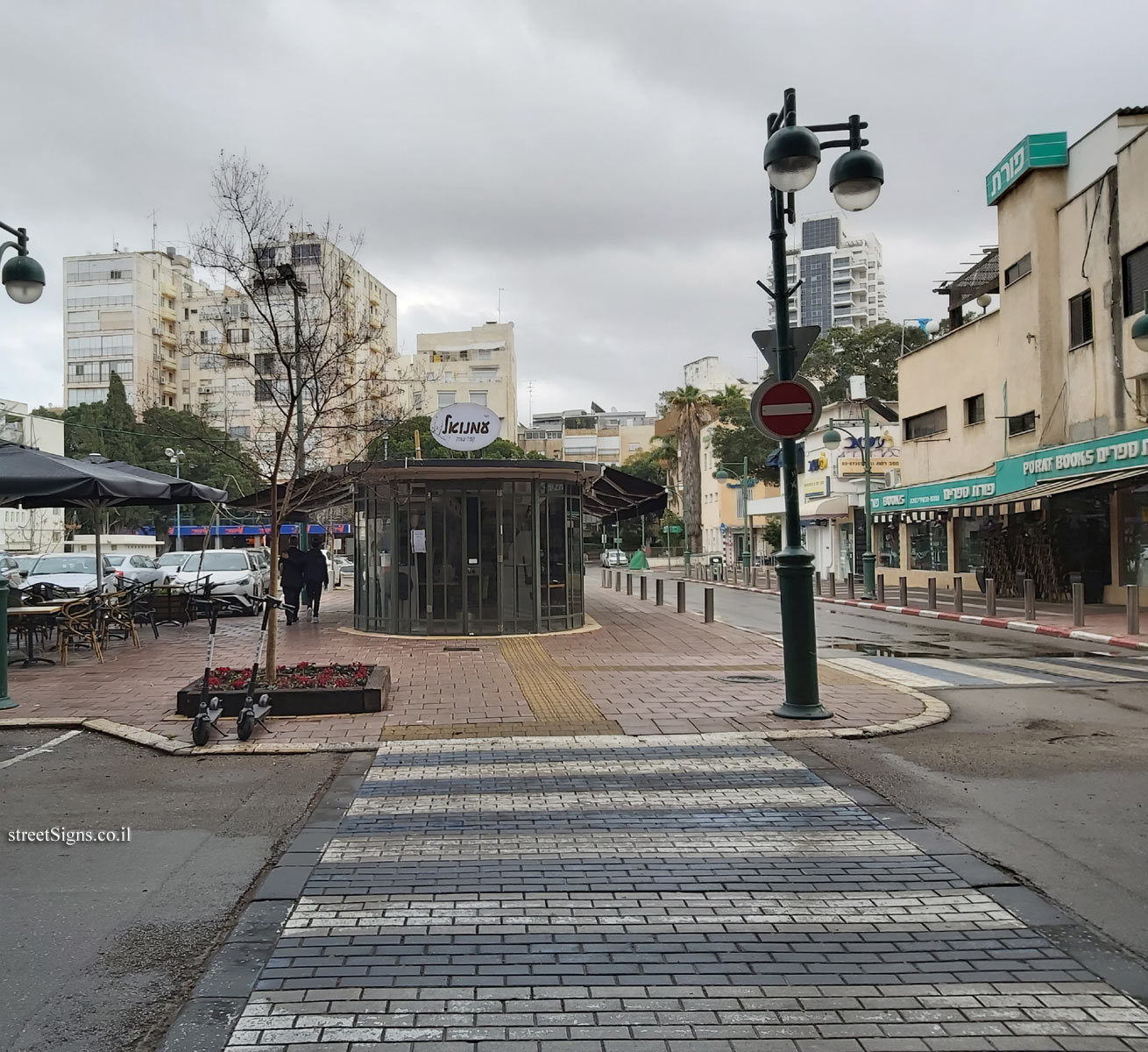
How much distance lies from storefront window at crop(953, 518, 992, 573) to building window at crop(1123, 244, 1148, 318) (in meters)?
8.53

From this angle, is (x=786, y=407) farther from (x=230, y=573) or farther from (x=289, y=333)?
(x=230, y=573)

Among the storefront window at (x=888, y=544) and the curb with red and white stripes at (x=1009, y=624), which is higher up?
the storefront window at (x=888, y=544)

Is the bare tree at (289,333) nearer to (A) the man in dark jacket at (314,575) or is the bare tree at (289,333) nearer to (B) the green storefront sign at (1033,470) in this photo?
(A) the man in dark jacket at (314,575)

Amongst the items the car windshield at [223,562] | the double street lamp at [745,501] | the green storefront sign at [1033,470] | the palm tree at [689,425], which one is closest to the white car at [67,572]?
the car windshield at [223,562]

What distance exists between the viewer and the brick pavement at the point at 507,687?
834 centimetres

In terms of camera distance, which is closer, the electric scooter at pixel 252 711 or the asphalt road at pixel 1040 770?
the asphalt road at pixel 1040 770

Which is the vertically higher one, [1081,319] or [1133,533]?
[1081,319]

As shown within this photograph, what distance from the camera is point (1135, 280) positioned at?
21.5 meters

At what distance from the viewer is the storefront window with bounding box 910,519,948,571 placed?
1277 inches

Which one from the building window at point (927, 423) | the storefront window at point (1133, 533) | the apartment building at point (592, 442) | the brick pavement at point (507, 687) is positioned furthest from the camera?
the apartment building at point (592, 442)

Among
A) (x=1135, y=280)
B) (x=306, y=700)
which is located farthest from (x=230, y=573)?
(x=1135, y=280)

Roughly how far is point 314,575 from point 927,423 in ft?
75.7

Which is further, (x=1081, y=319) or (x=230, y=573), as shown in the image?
(x=1081, y=319)

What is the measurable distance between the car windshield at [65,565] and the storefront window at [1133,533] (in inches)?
922
